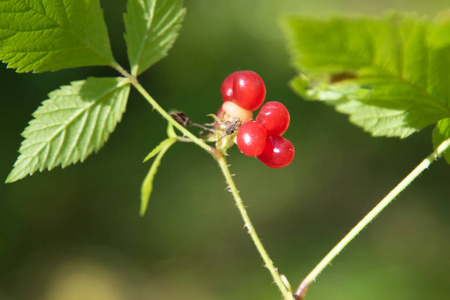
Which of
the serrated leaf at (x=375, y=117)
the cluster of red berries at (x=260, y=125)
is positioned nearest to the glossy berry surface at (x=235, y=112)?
the cluster of red berries at (x=260, y=125)

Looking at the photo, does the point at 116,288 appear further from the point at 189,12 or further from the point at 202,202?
the point at 189,12

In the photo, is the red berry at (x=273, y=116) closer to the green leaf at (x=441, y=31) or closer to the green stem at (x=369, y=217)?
the green stem at (x=369, y=217)

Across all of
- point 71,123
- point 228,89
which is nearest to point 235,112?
point 228,89

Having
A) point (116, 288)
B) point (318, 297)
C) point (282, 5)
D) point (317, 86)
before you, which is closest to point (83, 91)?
point (317, 86)

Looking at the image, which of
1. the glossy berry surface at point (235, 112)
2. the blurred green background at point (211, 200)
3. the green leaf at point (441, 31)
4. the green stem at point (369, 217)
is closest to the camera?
the green leaf at point (441, 31)

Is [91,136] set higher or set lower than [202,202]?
higher

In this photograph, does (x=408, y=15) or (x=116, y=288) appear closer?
(x=408, y=15)
